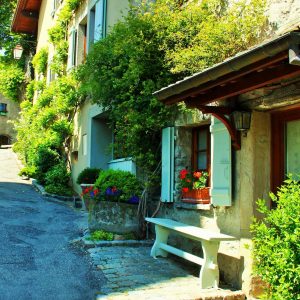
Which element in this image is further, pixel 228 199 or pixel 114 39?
pixel 114 39

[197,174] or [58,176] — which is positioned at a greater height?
[197,174]

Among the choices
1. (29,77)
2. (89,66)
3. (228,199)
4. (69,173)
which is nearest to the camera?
(228,199)

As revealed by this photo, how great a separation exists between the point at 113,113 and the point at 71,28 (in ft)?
24.7

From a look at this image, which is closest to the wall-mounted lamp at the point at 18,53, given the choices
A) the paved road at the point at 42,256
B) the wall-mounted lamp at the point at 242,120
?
the paved road at the point at 42,256

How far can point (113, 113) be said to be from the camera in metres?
8.20

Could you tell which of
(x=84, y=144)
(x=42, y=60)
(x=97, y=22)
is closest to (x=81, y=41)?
(x=97, y=22)

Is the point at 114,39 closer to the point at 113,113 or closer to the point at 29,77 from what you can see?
the point at 113,113

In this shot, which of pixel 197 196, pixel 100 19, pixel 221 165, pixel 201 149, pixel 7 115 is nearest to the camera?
pixel 221 165

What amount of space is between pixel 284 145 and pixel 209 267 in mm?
1736

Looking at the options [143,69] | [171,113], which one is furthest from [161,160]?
[143,69]

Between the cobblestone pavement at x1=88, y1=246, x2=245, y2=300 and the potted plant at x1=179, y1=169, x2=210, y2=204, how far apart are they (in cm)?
100

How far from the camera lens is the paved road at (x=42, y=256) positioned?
5.17 metres

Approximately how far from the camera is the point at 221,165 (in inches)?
225

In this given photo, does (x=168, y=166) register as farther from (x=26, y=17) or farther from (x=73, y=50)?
(x=26, y=17)
